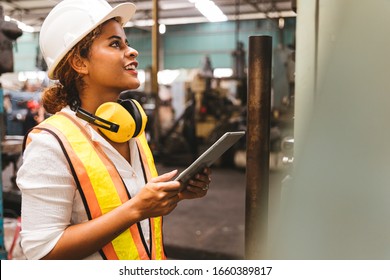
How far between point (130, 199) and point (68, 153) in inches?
6.6

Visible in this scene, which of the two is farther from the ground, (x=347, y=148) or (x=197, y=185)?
(x=347, y=148)

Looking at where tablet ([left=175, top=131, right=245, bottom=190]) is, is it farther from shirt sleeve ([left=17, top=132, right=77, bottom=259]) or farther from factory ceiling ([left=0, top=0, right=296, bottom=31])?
factory ceiling ([left=0, top=0, right=296, bottom=31])

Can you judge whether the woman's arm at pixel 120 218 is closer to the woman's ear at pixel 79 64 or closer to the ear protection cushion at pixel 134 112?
the ear protection cushion at pixel 134 112

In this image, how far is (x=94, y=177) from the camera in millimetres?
967

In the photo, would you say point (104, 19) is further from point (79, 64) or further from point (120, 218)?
point (120, 218)

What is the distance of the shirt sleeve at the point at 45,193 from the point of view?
93cm

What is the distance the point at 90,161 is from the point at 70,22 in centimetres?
33

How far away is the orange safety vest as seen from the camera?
959mm

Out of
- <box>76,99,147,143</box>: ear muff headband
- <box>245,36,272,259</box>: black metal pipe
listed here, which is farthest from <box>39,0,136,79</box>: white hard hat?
<box>245,36,272,259</box>: black metal pipe

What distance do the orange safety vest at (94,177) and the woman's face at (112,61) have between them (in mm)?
122

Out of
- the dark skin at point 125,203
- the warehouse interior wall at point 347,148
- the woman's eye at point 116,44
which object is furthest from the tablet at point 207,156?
the woman's eye at point 116,44

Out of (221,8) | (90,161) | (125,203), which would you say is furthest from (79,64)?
(221,8)

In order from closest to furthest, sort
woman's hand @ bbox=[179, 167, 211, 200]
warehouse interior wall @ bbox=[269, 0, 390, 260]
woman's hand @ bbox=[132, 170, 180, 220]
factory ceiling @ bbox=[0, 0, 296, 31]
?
warehouse interior wall @ bbox=[269, 0, 390, 260], woman's hand @ bbox=[132, 170, 180, 220], woman's hand @ bbox=[179, 167, 211, 200], factory ceiling @ bbox=[0, 0, 296, 31]
